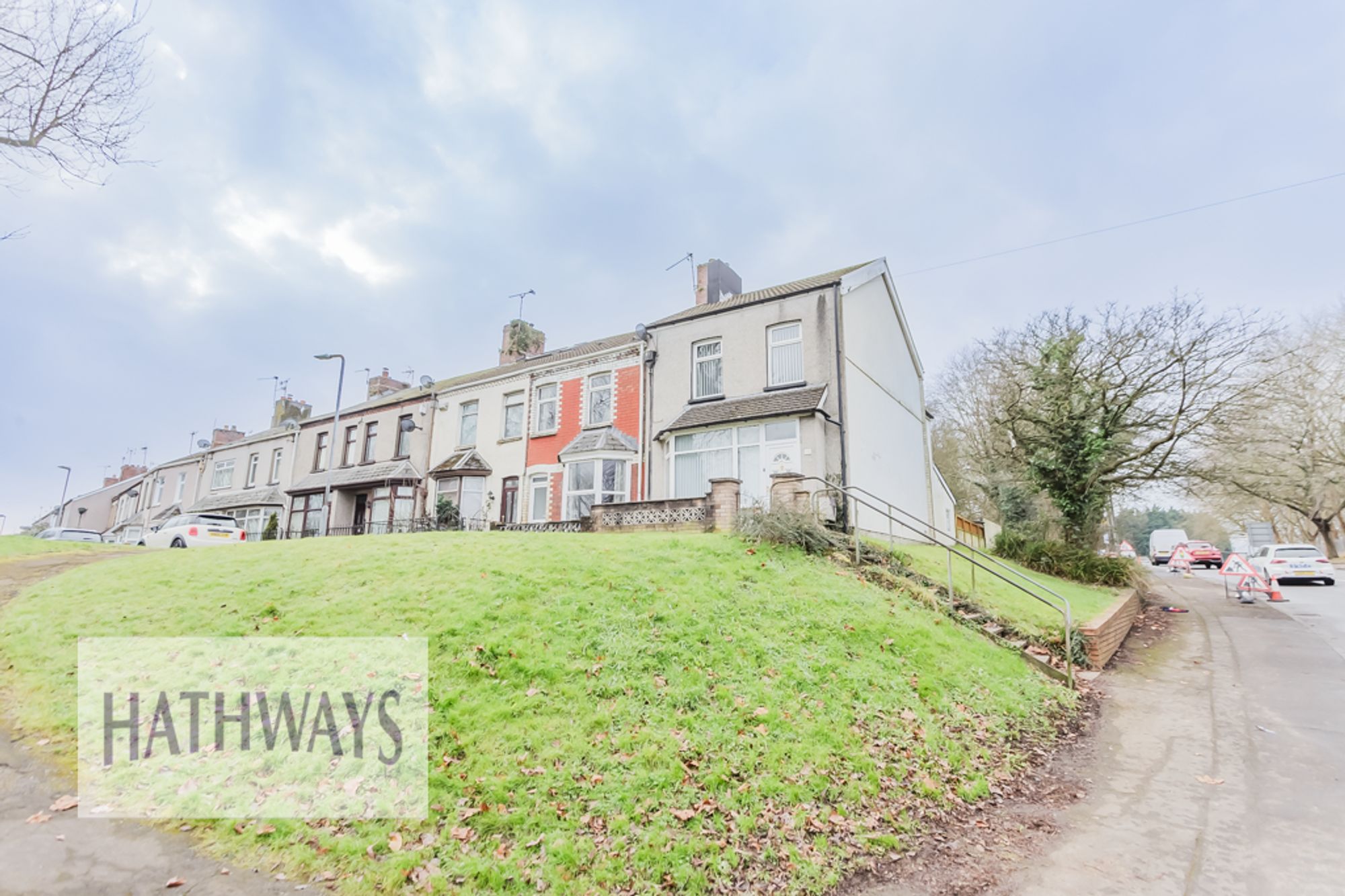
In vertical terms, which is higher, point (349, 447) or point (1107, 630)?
point (349, 447)

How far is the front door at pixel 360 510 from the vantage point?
25.8 metres

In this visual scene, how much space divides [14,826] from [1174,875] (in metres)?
7.81

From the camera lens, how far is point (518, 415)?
2292 cm

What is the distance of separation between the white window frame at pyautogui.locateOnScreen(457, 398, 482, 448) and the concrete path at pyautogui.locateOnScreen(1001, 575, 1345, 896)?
20.8 m

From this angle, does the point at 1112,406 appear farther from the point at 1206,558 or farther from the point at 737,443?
the point at 1206,558

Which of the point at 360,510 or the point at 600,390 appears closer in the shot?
the point at 600,390

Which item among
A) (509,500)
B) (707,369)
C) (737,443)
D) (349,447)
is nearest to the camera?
(737,443)

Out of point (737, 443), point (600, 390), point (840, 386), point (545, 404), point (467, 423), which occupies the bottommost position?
point (737, 443)

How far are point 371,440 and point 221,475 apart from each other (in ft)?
46.9

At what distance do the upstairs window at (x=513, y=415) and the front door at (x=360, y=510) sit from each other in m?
7.83

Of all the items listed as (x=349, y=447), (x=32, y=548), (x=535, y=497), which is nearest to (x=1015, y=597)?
(x=535, y=497)

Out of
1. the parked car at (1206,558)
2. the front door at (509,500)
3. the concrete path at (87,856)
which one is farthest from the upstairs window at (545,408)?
the parked car at (1206,558)

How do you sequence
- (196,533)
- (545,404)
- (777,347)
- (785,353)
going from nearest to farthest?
(785,353) < (777,347) < (196,533) < (545,404)

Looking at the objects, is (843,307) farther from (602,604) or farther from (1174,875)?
(1174,875)
